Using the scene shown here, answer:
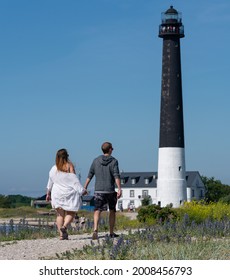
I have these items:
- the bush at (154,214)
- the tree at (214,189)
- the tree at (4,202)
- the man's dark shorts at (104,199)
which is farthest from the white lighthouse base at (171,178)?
the tree at (214,189)

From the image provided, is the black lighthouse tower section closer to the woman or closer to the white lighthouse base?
the white lighthouse base

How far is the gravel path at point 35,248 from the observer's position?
1171 cm

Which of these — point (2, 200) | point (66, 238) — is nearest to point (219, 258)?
point (66, 238)

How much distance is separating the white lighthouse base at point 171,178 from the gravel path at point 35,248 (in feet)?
109

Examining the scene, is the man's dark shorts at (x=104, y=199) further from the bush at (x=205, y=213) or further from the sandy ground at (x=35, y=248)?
the bush at (x=205, y=213)

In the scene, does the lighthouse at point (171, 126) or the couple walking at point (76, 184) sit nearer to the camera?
the couple walking at point (76, 184)

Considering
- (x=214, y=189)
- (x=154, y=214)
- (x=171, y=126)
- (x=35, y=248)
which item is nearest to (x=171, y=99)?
(x=171, y=126)

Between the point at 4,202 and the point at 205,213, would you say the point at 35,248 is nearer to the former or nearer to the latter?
the point at 205,213

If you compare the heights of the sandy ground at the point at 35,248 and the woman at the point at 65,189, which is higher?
the woman at the point at 65,189

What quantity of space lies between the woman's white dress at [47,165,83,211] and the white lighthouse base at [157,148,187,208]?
3324 centimetres

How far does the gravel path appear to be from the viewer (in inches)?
461

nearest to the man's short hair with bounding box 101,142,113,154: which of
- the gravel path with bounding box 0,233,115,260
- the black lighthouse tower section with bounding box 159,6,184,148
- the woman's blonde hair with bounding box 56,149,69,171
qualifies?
the woman's blonde hair with bounding box 56,149,69,171

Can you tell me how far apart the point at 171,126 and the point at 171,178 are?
3635 mm
